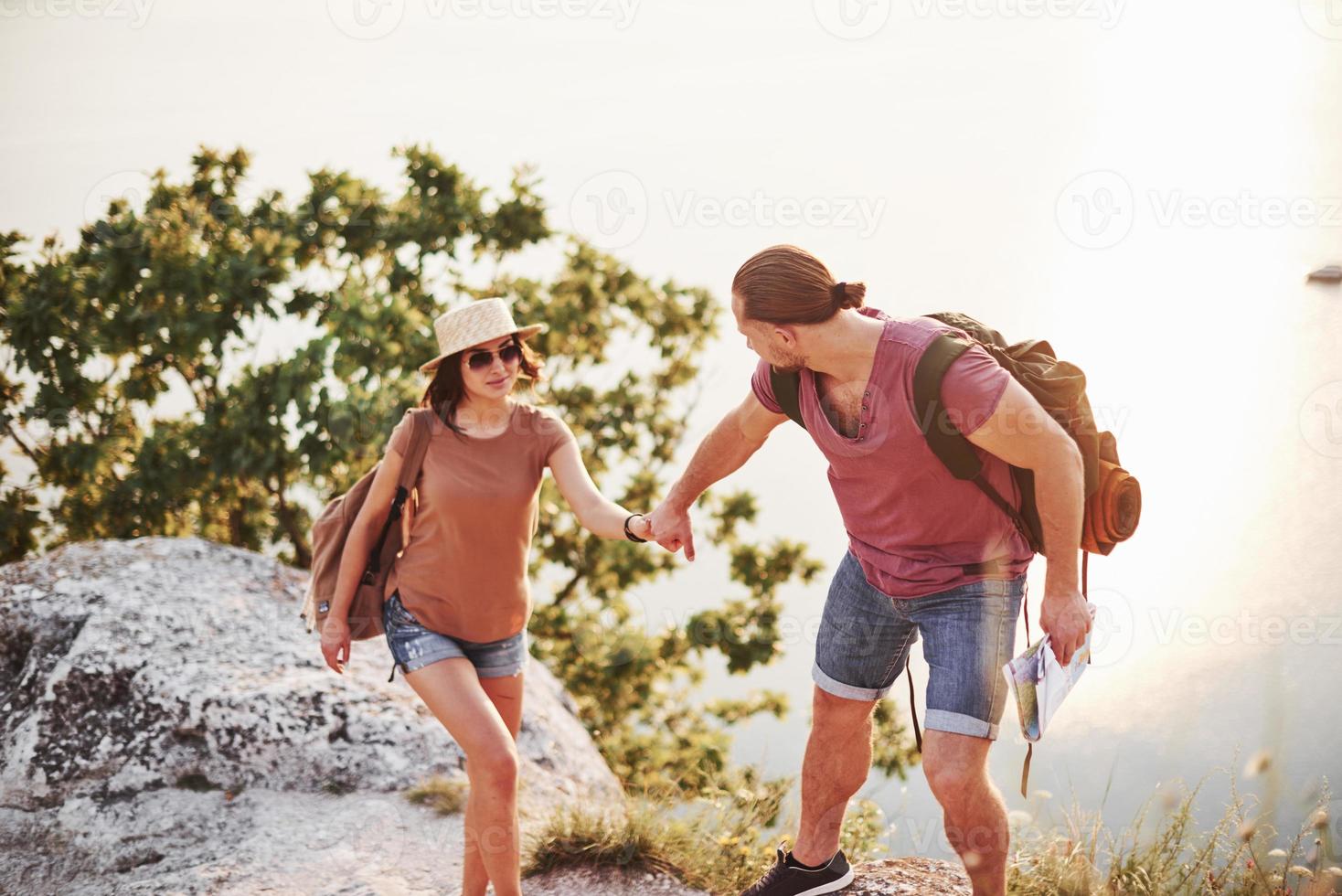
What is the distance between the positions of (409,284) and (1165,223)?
20.0 ft

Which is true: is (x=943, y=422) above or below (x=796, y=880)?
above

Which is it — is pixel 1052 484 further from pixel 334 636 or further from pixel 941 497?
pixel 334 636

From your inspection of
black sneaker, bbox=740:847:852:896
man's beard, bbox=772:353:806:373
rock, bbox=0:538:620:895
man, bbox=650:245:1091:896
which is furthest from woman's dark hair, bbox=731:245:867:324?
rock, bbox=0:538:620:895

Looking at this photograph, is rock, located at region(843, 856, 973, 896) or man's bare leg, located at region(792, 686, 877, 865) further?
rock, located at region(843, 856, 973, 896)

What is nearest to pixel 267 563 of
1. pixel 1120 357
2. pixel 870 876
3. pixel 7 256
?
pixel 7 256

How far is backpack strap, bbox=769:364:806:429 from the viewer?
3027mm

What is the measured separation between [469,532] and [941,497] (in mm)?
1529

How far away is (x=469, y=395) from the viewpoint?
3.60 meters

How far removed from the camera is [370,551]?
3566mm
